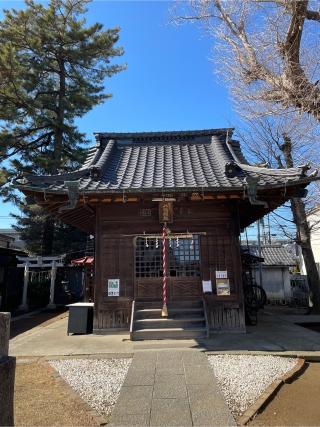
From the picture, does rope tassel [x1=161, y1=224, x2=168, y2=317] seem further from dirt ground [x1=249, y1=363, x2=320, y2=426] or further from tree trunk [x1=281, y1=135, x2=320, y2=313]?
tree trunk [x1=281, y1=135, x2=320, y2=313]

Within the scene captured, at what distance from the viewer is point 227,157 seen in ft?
40.5

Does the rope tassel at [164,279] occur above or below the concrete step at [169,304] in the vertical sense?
above

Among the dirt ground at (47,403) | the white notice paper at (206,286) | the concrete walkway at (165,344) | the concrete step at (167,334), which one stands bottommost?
the dirt ground at (47,403)

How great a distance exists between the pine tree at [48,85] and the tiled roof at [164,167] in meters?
10.1

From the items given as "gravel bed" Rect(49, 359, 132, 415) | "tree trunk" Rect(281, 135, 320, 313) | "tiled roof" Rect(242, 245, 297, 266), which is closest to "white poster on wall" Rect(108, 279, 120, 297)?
"gravel bed" Rect(49, 359, 132, 415)

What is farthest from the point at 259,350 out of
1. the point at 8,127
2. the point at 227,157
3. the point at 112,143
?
the point at 8,127

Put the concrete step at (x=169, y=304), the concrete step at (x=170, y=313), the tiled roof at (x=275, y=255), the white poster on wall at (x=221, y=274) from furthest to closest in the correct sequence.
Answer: the tiled roof at (x=275, y=255), the white poster on wall at (x=221, y=274), the concrete step at (x=169, y=304), the concrete step at (x=170, y=313)

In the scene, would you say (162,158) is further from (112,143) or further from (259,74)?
(259,74)

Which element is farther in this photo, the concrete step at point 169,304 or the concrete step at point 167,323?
the concrete step at point 169,304

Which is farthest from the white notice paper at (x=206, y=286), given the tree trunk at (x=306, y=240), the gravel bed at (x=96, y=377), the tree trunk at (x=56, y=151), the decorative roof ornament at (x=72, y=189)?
the tree trunk at (x=56, y=151)

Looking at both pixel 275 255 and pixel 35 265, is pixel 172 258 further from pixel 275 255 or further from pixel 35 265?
pixel 275 255

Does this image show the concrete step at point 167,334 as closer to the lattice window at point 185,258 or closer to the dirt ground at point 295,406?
the lattice window at point 185,258

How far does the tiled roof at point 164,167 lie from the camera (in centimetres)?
988

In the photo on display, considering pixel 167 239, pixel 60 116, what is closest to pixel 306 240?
pixel 167 239
